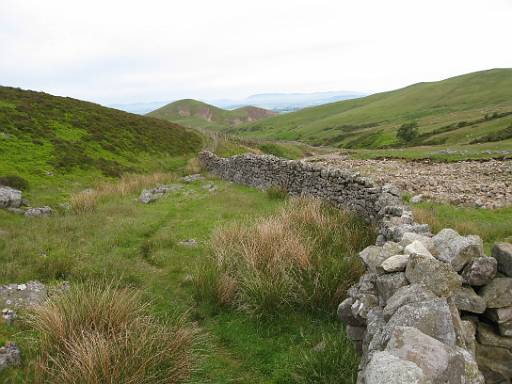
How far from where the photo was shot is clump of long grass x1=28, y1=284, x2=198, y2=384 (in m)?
4.11

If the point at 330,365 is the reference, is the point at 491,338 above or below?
above

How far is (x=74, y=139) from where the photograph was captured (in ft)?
96.2

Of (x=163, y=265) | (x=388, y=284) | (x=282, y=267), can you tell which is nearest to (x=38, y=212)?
(x=163, y=265)

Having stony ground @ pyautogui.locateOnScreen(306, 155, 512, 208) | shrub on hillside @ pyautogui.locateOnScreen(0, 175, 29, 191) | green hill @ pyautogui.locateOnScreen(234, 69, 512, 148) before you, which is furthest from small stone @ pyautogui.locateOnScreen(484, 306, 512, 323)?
green hill @ pyautogui.locateOnScreen(234, 69, 512, 148)

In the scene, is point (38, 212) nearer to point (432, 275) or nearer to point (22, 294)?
point (22, 294)

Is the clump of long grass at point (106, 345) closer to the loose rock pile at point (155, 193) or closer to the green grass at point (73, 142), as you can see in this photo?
the loose rock pile at point (155, 193)

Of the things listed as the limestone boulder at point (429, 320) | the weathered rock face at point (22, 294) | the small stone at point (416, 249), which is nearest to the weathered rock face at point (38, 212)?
the weathered rock face at point (22, 294)

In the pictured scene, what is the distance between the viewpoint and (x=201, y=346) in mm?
5422

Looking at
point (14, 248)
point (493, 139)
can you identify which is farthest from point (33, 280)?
point (493, 139)

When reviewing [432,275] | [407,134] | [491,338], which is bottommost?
[491,338]

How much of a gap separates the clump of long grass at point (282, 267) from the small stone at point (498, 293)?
2.12 metres

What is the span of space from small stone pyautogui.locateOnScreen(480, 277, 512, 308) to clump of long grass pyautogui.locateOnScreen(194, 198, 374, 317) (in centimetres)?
212

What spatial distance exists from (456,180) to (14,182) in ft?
65.3

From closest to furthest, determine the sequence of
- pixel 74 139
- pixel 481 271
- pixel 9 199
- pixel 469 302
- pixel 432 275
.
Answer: pixel 432 275 < pixel 469 302 < pixel 481 271 < pixel 9 199 < pixel 74 139
